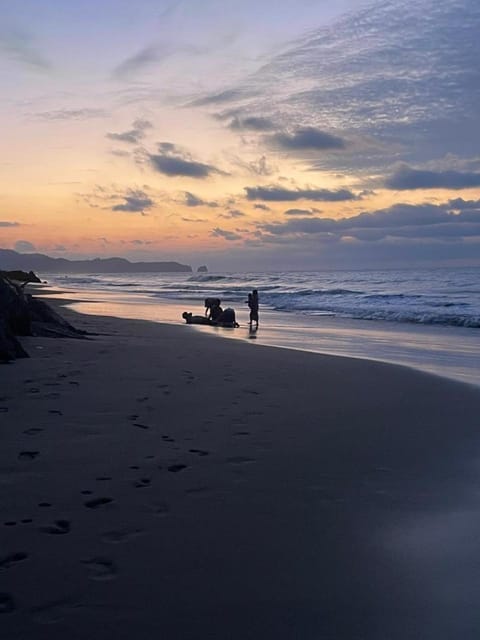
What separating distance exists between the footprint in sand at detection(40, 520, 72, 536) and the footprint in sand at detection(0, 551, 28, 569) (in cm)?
26

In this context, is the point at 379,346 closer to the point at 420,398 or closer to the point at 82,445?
the point at 420,398

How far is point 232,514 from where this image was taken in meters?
3.67

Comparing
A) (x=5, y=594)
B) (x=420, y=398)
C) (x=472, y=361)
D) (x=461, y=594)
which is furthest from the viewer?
(x=472, y=361)

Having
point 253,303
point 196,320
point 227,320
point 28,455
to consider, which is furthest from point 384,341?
point 28,455

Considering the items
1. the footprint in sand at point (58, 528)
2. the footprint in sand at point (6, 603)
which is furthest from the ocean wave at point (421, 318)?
the footprint in sand at point (6, 603)

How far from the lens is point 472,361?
12.0 m

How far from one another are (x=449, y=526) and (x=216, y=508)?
1437 mm

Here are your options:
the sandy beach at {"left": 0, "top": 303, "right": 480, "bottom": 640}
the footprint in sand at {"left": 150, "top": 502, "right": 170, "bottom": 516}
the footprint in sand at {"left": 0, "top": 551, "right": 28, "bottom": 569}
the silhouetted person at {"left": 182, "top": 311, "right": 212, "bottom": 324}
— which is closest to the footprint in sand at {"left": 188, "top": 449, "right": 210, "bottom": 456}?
the sandy beach at {"left": 0, "top": 303, "right": 480, "bottom": 640}

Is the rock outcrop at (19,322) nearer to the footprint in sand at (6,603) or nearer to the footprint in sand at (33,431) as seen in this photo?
the footprint in sand at (33,431)

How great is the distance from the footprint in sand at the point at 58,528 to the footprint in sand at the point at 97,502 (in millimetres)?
271

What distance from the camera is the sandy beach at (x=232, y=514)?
2605mm

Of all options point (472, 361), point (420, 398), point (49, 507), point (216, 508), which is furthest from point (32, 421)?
point (472, 361)

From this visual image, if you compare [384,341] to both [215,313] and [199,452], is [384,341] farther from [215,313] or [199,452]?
[199,452]

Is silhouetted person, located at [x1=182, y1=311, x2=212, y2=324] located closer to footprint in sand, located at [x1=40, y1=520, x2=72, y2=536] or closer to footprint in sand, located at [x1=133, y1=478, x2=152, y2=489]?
footprint in sand, located at [x1=133, y1=478, x2=152, y2=489]
